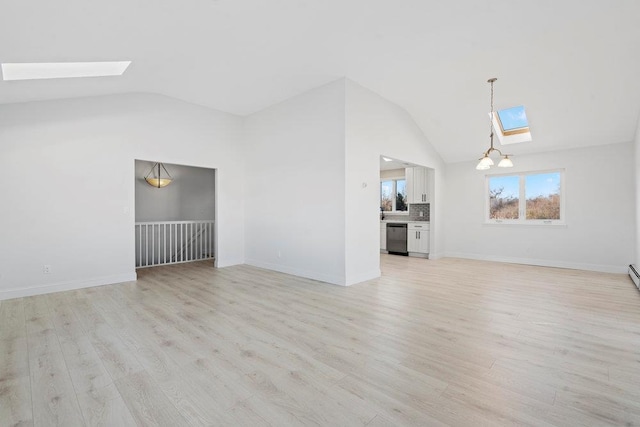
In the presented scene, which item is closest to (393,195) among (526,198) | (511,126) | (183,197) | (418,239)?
(418,239)

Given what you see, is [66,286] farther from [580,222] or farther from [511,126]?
[580,222]

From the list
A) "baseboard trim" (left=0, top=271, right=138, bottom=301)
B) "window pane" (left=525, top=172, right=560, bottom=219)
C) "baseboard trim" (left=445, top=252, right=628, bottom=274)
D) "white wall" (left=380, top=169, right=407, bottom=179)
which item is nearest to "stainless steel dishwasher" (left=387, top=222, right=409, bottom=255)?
"baseboard trim" (left=445, top=252, right=628, bottom=274)

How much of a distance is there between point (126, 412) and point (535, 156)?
26.4 ft

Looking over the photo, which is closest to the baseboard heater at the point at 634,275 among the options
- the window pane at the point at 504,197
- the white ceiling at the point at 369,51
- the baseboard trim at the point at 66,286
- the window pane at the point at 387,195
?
the window pane at the point at 504,197

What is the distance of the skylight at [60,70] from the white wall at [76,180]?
39.4 inches

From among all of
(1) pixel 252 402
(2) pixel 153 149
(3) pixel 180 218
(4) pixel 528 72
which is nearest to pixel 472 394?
(1) pixel 252 402

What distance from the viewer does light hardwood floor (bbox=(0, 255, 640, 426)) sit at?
170 centimetres

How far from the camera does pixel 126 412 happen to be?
1.68m

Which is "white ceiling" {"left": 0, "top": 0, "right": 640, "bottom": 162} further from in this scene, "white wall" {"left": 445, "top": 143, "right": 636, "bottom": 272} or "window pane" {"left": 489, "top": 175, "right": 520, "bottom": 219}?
"window pane" {"left": 489, "top": 175, "right": 520, "bottom": 219}

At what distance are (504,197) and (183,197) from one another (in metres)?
9.15

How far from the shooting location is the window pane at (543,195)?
6.39 meters

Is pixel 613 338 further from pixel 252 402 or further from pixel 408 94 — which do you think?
pixel 408 94

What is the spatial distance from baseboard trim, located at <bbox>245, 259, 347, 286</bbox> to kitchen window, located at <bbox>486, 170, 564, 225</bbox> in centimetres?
467

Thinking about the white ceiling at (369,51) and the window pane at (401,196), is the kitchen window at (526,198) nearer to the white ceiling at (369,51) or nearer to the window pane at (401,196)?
the white ceiling at (369,51)
